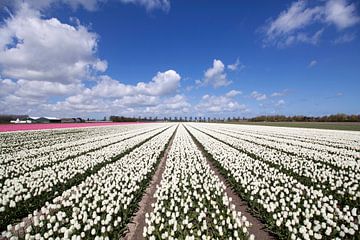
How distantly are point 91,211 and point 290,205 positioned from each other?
5.32 metres

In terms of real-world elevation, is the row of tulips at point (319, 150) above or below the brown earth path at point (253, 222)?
above

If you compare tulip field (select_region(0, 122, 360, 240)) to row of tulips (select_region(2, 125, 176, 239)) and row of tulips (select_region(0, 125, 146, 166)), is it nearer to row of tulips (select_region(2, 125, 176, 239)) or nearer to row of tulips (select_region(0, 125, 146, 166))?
row of tulips (select_region(2, 125, 176, 239))

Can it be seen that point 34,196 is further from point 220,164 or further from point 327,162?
point 327,162

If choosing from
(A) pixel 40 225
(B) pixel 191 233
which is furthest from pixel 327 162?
(A) pixel 40 225

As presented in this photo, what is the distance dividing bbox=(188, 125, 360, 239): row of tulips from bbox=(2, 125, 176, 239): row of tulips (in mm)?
3462

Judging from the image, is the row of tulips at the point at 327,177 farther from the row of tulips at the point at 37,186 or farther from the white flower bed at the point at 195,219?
the row of tulips at the point at 37,186

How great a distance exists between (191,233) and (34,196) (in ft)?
17.2

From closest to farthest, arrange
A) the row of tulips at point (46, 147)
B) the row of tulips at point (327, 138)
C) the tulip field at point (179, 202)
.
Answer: the tulip field at point (179, 202) → the row of tulips at point (46, 147) → the row of tulips at point (327, 138)

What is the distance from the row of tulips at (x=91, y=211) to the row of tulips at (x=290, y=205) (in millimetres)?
3462

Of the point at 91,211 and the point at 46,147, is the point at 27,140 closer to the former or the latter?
the point at 46,147

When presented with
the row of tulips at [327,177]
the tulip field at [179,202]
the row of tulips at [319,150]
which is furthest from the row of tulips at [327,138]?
the tulip field at [179,202]

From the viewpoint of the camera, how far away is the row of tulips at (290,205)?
179 inches

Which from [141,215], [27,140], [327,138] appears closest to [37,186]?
[141,215]

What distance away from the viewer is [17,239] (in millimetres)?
4207
